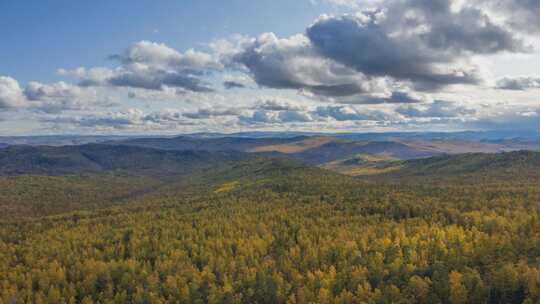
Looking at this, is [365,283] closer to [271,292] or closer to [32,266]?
[271,292]

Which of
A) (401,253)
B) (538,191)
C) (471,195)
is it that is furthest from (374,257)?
(538,191)

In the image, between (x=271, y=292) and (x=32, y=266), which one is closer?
(x=271, y=292)

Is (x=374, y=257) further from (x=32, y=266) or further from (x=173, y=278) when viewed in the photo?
Answer: (x=32, y=266)

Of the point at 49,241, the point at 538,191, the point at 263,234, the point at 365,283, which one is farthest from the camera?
the point at 538,191

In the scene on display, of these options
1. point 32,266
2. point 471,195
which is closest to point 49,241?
point 32,266

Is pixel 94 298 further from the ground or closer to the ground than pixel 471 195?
closer to the ground

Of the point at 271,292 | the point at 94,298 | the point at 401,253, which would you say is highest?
the point at 401,253

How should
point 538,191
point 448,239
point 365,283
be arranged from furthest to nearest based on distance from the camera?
point 538,191
point 448,239
point 365,283
